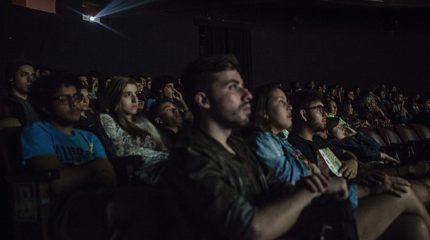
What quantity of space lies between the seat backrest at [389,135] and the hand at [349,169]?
163cm

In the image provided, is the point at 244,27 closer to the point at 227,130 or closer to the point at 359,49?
the point at 359,49

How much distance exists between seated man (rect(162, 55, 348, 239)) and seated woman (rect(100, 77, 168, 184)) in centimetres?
81

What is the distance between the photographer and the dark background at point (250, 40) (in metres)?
5.15

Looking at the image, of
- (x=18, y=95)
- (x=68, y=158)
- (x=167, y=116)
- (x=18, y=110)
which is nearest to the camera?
(x=68, y=158)

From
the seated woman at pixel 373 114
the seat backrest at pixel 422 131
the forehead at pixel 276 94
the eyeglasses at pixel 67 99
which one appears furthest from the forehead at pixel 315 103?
the seated woman at pixel 373 114

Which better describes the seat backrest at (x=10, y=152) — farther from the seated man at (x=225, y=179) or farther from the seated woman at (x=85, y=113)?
the seated man at (x=225, y=179)

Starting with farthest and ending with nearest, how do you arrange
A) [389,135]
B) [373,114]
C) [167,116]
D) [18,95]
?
[373,114] → [389,135] → [18,95] → [167,116]

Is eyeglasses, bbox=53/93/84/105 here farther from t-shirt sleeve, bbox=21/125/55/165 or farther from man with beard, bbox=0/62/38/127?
man with beard, bbox=0/62/38/127

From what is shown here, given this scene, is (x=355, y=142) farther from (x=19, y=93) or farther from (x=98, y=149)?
(x=19, y=93)

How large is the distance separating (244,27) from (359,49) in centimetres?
278

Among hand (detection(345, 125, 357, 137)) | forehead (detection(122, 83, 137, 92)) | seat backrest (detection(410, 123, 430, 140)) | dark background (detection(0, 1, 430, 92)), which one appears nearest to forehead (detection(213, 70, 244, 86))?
forehead (detection(122, 83, 137, 92))

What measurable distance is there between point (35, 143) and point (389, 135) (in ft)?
10.5

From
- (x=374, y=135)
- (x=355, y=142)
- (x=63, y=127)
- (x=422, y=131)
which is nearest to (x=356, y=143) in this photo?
(x=355, y=142)

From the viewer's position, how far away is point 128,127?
215cm
